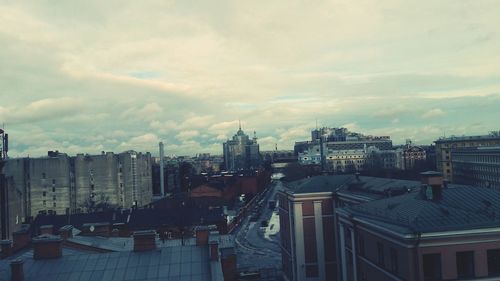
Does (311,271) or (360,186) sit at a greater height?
(360,186)

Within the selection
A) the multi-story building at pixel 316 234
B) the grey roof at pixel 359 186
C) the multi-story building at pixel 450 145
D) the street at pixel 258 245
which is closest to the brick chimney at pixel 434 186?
the grey roof at pixel 359 186

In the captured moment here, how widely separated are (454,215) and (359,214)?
246 inches

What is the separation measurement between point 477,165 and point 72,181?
9631 cm

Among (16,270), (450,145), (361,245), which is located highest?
(450,145)

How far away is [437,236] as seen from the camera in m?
21.5

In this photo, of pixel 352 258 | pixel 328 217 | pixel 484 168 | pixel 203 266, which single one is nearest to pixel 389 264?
pixel 352 258

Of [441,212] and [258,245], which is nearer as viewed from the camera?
[441,212]

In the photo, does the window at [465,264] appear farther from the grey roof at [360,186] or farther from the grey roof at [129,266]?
the grey roof at [129,266]

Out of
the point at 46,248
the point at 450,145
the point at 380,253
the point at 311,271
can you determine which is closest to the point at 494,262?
the point at 380,253

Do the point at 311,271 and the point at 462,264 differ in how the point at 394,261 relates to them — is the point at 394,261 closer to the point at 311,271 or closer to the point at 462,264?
the point at 462,264

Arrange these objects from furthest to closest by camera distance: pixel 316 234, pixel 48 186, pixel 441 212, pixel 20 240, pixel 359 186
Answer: pixel 48 186
pixel 316 234
pixel 359 186
pixel 20 240
pixel 441 212

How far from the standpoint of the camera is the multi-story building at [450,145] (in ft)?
433

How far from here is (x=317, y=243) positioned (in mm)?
43719

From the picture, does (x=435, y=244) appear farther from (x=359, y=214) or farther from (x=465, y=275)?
(x=359, y=214)
